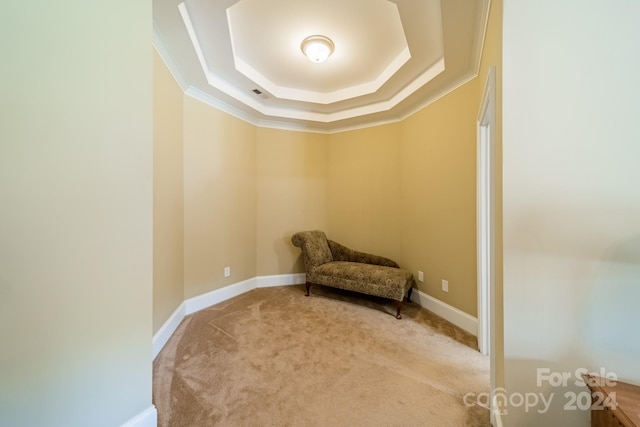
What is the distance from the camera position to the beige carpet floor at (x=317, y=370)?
53.7 inches

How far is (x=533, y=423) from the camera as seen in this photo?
3.29 ft

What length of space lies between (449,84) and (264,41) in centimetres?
188

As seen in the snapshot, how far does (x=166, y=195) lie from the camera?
2.19 m

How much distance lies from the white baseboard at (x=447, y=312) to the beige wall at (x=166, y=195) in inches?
109

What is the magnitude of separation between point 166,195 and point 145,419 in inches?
64.8

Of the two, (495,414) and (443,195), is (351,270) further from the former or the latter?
(495,414)

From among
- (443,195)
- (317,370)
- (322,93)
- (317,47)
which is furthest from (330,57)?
(317,370)

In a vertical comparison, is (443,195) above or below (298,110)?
below

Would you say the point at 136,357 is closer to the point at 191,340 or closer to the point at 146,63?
the point at 191,340

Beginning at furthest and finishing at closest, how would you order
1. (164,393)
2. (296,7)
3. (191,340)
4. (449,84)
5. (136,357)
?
(449,84) → (191,340) → (296,7) → (164,393) → (136,357)

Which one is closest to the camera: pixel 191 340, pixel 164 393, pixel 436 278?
pixel 164 393

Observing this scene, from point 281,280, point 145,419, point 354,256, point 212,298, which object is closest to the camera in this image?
point 145,419

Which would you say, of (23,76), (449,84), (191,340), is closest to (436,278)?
(449,84)

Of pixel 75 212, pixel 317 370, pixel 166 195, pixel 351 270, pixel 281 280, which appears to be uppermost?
pixel 166 195
